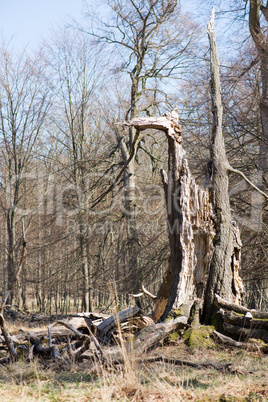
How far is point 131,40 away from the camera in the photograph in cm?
1373

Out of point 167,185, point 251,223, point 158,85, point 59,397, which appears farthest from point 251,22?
point 59,397

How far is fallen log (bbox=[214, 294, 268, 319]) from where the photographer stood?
5852 mm

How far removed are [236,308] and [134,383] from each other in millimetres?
3042

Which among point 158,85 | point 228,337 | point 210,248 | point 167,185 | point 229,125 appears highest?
point 158,85

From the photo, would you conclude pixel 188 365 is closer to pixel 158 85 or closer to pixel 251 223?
pixel 251 223

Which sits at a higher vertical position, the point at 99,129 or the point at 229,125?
the point at 99,129

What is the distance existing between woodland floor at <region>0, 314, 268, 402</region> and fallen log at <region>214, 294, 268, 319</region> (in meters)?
0.94

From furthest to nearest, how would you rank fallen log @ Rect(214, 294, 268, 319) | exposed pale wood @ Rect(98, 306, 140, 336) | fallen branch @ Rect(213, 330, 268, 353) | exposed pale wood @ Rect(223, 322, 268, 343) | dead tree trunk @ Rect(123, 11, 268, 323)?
dead tree trunk @ Rect(123, 11, 268, 323) < exposed pale wood @ Rect(98, 306, 140, 336) < fallen log @ Rect(214, 294, 268, 319) < exposed pale wood @ Rect(223, 322, 268, 343) < fallen branch @ Rect(213, 330, 268, 353)

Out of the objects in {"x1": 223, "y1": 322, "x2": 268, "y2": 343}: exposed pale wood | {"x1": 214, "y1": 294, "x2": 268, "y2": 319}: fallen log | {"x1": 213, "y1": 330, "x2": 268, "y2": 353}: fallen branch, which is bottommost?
{"x1": 213, "y1": 330, "x2": 268, "y2": 353}: fallen branch

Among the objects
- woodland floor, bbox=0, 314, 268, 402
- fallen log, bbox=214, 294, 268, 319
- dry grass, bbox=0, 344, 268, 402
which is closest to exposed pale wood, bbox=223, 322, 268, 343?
fallen log, bbox=214, 294, 268, 319

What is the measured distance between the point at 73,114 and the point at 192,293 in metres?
12.0

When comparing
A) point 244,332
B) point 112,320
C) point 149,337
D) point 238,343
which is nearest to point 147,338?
point 149,337

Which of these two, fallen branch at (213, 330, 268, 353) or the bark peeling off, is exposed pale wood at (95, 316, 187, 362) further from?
the bark peeling off

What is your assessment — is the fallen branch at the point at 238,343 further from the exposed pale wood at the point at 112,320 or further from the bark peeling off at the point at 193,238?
the exposed pale wood at the point at 112,320
